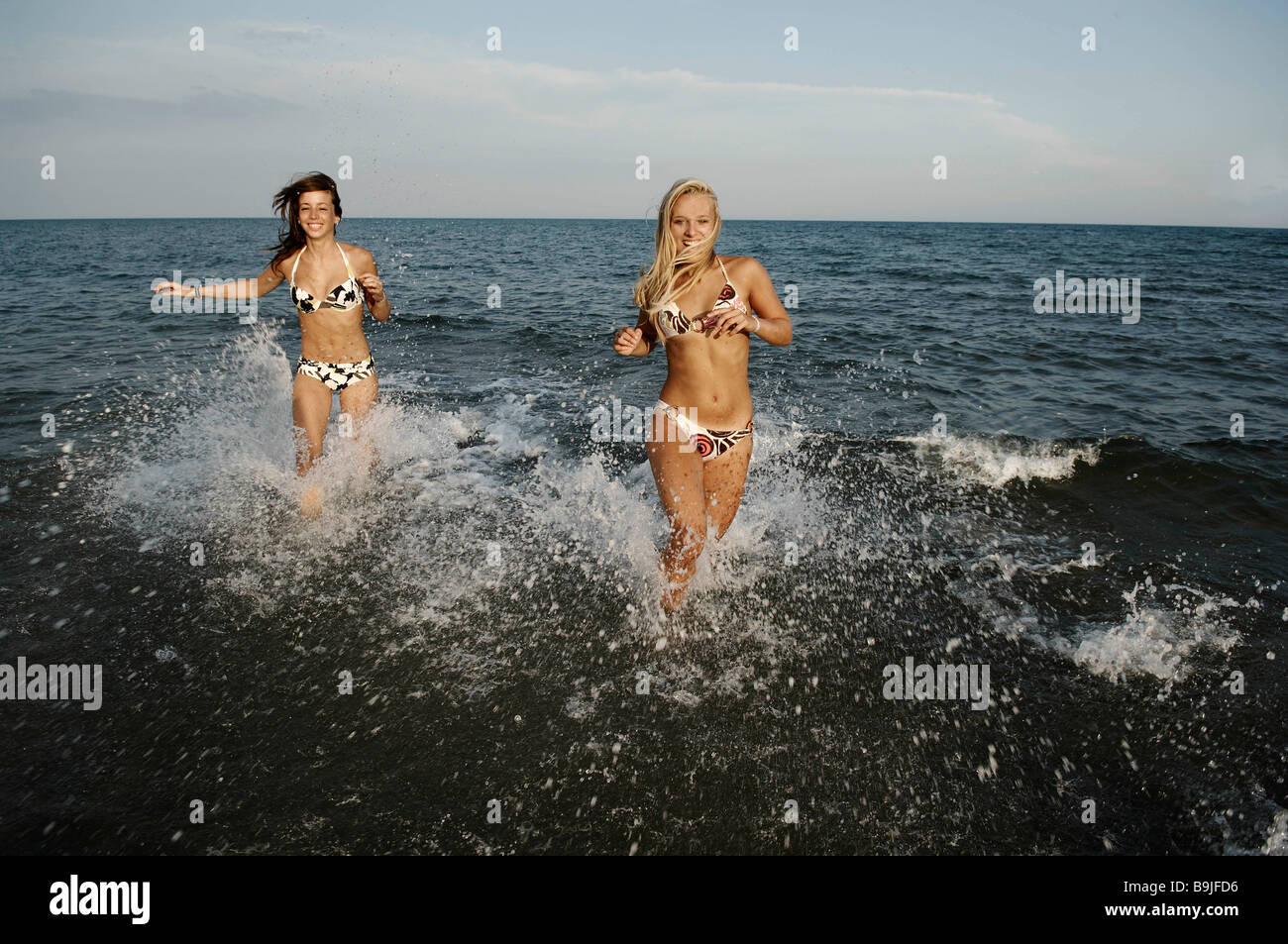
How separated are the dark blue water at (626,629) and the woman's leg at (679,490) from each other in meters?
0.56

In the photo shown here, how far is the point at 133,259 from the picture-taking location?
37.0 m

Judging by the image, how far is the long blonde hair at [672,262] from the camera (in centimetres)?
388

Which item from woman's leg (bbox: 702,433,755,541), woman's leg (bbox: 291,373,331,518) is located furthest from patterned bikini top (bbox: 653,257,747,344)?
woman's leg (bbox: 291,373,331,518)

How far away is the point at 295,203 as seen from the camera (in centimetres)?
530

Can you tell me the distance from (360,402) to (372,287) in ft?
3.12

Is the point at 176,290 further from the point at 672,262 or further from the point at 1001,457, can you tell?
the point at 1001,457

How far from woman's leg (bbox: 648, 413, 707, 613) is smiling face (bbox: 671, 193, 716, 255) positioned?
1.03 m

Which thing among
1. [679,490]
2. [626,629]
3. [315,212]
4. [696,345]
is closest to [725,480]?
[679,490]

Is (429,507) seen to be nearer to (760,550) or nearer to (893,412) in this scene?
(760,550)

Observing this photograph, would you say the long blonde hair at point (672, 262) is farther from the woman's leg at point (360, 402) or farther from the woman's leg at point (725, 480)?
the woman's leg at point (360, 402)

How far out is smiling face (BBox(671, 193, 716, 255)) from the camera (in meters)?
3.86

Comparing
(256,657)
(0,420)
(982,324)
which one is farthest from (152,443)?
(982,324)

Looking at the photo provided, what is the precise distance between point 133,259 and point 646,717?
145 feet

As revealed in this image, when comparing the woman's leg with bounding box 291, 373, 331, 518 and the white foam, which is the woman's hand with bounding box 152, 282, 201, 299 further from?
the white foam
